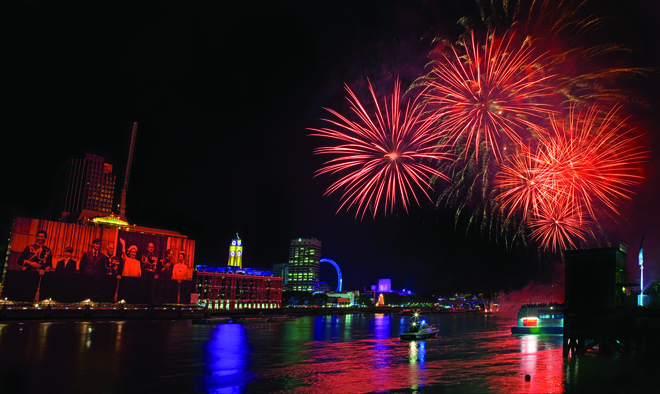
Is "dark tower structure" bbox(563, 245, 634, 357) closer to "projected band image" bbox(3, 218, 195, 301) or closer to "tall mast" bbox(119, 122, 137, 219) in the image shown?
"projected band image" bbox(3, 218, 195, 301)

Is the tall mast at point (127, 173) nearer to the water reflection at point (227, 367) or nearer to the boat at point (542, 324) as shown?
the water reflection at point (227, 367)

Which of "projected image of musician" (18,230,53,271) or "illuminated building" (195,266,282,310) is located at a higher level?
"projected image of musician" (18,230,53,271)

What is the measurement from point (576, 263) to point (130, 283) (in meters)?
99.7

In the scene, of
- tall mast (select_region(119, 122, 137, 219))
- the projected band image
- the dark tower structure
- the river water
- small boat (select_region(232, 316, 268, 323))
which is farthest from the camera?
tall mast (select_region(119, 122, 137, 219))

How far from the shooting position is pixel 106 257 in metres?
107

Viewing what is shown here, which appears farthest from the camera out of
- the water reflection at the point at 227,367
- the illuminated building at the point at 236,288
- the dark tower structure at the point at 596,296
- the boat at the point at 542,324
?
Answer: the illuminated building at the point at 236,288

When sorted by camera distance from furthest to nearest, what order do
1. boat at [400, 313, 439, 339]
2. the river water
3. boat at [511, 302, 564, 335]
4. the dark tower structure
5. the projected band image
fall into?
the projected band image → boat at [511, 302, 564, 335] → boat at [400, 313, 439, 339] → the dark tower structure → the river water

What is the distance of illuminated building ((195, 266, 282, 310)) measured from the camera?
163 m

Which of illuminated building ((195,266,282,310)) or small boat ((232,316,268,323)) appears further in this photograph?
illuminated building ((195,266,282,310))

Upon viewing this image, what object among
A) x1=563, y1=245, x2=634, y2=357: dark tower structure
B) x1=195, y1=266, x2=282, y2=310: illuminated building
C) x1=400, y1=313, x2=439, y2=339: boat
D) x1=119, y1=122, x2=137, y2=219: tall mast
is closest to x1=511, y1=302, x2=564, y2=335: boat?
x1=400, y1=313, x2=439, y2=339: boat

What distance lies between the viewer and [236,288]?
174000 millimetres

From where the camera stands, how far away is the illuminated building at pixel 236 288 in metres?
163

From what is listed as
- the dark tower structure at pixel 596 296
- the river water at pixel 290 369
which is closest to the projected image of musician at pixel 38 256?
Answer: the river water at pixel 290 369

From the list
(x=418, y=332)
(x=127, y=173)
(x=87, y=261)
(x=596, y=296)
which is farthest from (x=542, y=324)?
(x=127, y=173)
